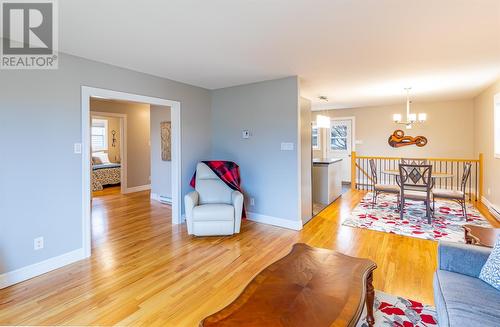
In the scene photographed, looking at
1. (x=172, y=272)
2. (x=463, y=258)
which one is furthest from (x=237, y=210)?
(x=463, y=258)

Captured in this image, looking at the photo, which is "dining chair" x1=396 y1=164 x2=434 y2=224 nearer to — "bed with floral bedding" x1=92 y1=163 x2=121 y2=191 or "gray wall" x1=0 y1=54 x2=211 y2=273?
"gray wall" x1=0 y1=54 x2=211 y2=273

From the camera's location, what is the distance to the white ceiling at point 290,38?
75.5 inches

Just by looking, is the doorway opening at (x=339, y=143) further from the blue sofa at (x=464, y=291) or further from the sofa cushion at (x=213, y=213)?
the blue sofa at (x=464, y=291)

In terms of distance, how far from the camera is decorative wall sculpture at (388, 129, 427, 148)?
6.69 meters

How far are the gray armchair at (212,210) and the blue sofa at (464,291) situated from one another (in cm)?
235

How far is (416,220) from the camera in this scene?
4.21 m

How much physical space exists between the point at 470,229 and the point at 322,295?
1715mm

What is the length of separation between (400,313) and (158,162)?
5.39 metres

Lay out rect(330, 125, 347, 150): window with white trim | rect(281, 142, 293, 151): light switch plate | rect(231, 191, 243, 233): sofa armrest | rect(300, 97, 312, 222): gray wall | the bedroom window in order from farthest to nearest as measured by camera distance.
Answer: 1. the bedroom window
2. rect(330, 125, 347, 150): window with white trim
3. rect(300, 97, 312, 222): gray wall
4. rect(281, 142, 293, 151): light switch plate
5. rect(231, 191, 243, 233): sofa armrest

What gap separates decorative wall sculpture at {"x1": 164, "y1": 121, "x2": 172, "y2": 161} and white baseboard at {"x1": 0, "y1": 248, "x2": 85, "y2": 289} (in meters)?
3.08

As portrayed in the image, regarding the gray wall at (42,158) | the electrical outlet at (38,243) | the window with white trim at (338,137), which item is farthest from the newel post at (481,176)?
the electrical outlet at (38,243)

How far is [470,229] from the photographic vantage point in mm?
2189

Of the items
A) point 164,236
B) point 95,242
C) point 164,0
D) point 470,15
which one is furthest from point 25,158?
point 470,15

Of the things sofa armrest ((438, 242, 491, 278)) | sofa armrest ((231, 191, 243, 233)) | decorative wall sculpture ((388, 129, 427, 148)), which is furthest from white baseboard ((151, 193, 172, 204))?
decorative wall sculpture ((388, 129, 427, 148))
